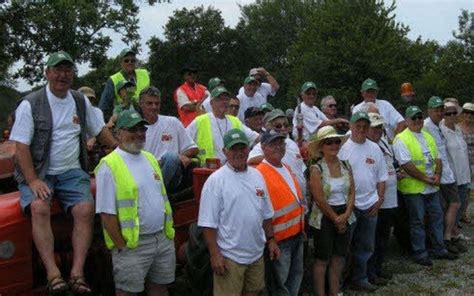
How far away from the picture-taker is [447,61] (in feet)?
123

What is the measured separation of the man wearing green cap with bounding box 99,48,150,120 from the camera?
6.48m

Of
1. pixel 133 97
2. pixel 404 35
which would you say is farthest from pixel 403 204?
pixel 404 35

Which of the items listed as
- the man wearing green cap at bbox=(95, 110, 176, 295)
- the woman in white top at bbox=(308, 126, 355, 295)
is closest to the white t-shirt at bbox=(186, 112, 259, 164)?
the woman in white top at bbox=(308, 126, 355, 295)

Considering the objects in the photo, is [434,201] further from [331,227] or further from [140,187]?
[140,187]

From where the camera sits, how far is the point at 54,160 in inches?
173

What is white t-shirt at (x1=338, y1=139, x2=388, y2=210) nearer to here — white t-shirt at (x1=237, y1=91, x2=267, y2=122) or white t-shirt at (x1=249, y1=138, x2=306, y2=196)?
white t-shirt at (x1=249, y1=138, x2=306, y2=196)

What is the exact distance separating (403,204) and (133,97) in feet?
12.7

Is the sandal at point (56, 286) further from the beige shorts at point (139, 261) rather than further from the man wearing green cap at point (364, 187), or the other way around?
the man wearing green cap at point (364, 187)

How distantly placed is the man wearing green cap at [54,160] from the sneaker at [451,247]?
537cm

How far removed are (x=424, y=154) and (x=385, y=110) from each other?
4.23ft

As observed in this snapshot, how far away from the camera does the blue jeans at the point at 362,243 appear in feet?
20.1

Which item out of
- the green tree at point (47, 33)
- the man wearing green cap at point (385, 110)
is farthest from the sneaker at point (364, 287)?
the green tree at point (47, 33)

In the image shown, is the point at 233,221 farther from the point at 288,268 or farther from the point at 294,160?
the point at 294,160

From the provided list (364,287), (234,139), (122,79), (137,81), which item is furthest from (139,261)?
(137,81)
